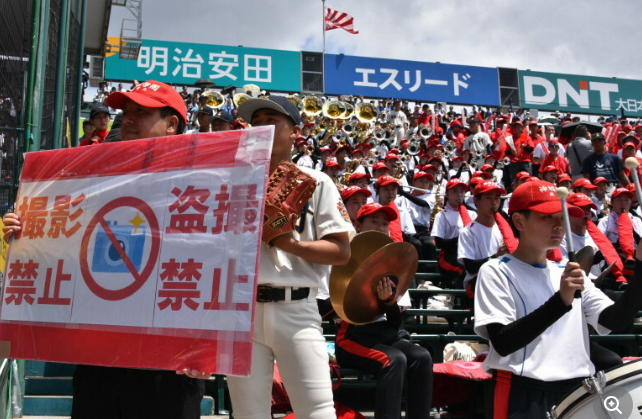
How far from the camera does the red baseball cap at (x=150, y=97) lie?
2498mm

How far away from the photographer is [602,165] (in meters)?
12.2

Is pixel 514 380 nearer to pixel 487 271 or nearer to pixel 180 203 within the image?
pixel 487 271

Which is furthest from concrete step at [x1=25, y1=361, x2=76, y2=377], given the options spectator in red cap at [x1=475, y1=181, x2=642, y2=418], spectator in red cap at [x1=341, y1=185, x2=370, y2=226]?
spectator in red cap at [x1=475, y1=181, x2=642, y2=418]

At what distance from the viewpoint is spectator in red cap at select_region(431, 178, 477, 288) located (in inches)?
279

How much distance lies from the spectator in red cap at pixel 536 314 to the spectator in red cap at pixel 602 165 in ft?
32.6

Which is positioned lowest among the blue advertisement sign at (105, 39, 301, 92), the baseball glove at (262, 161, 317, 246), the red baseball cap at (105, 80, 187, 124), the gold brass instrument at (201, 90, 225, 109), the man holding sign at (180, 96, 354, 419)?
the man holding sign at (180, 96, 354, 419)

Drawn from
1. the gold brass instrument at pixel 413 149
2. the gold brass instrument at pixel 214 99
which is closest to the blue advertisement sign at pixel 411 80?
the gold brass instrument at pixel 214 99

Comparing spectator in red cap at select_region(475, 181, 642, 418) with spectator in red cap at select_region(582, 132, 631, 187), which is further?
spectator in red cap at select_region(582, 132, 631, 187)

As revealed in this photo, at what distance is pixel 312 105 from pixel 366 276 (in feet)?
60.3

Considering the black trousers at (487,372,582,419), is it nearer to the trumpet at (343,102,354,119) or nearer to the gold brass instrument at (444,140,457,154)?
the gold brass instrument at (444,140,457,154)

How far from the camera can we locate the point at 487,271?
9.53ft

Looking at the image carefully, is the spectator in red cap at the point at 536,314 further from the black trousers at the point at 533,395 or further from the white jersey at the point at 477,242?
the white jersey at the point at 477,242

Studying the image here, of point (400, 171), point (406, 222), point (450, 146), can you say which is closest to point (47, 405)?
point (406, 222)

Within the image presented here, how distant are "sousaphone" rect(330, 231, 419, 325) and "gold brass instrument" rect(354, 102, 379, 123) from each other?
58.9ft
